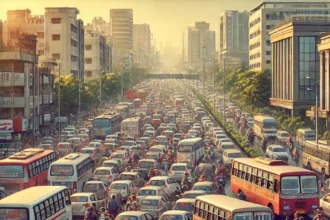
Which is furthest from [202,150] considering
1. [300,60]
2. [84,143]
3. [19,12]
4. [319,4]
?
[319,4]

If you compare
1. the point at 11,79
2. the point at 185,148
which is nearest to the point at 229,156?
the point at 185,148

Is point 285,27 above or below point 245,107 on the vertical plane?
above

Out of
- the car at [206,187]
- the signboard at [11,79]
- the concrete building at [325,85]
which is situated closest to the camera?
the car at [206,187]

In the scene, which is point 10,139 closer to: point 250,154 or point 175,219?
point 250,154

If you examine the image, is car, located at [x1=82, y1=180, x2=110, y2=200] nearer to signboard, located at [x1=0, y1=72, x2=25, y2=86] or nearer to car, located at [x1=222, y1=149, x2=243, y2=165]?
car, located at [x1=222, y1=149, x2=243, y2=165]

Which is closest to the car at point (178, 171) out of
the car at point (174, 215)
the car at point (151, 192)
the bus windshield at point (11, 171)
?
the car at point (151, 192)

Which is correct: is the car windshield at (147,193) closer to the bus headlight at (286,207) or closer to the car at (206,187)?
the car at (206,187)

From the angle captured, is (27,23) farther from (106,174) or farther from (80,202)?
(80,202)
